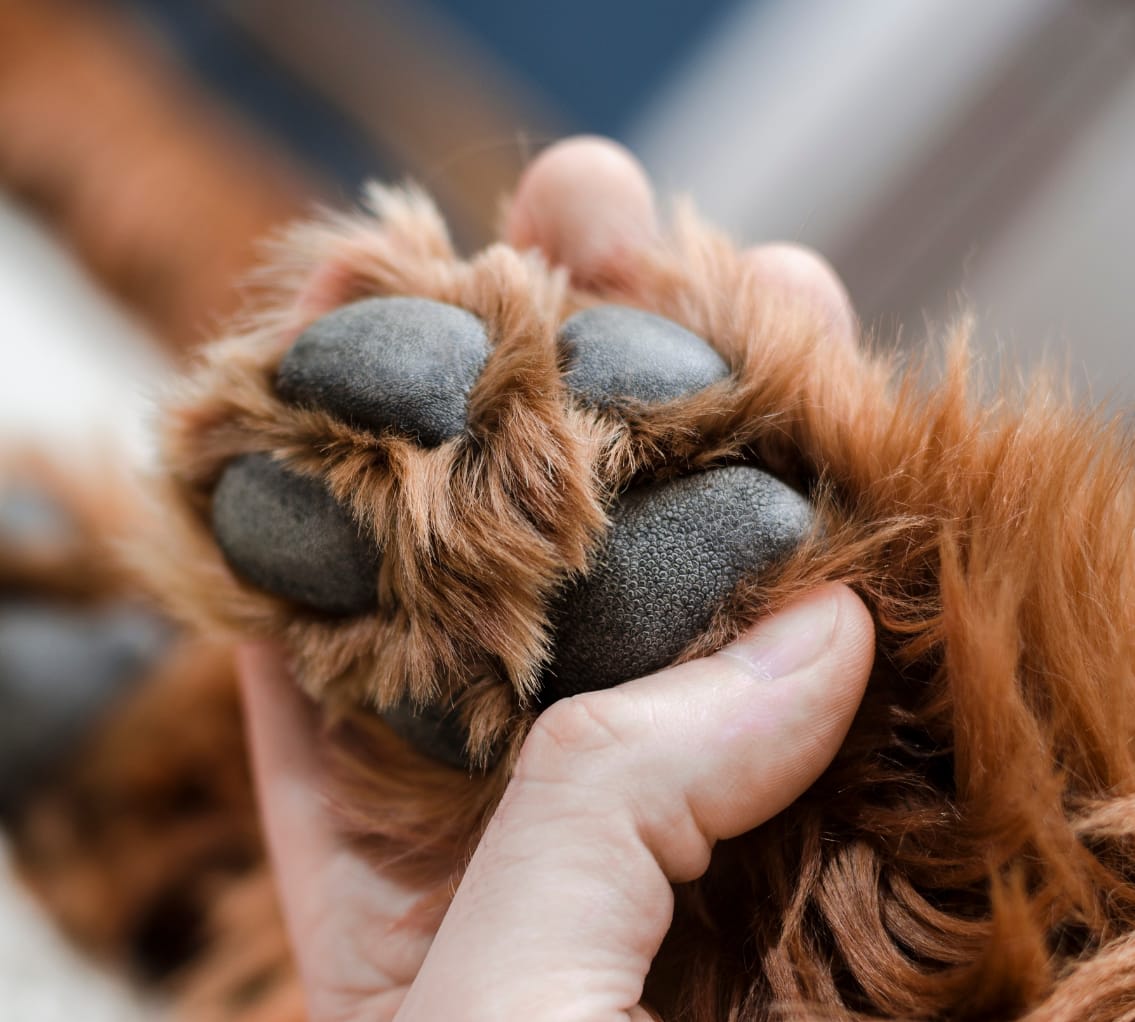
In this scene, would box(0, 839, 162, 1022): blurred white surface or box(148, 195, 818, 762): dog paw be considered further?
box(0, 839, 162, 1022): blurred white surface

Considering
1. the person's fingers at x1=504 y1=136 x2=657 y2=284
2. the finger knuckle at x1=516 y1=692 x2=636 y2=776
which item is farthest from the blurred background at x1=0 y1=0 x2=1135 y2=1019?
the finger knuckle at x1=516 y1=692 x2=636 y2=776

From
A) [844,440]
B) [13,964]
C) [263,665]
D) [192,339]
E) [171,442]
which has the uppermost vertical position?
[844,440]

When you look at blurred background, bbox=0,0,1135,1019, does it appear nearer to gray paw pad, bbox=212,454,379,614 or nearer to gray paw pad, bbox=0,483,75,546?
gray paw pad, bbox=0,483,75,546

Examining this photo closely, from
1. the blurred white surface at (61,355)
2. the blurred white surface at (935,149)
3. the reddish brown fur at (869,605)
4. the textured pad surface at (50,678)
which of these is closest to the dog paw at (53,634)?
the textured pad surface at (50,678)

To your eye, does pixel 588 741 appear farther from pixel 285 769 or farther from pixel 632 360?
pixel 285 769

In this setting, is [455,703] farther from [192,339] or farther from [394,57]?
[394,57]

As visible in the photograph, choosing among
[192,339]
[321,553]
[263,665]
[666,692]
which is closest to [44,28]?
[192,339]
